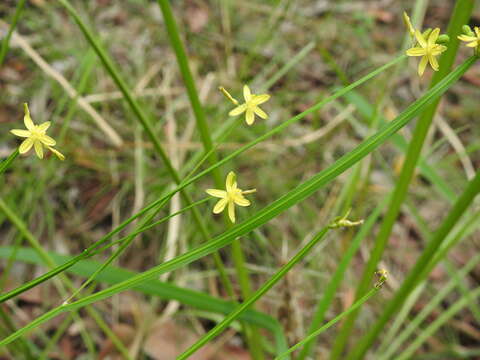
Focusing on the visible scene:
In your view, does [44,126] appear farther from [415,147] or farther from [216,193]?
[415,147]

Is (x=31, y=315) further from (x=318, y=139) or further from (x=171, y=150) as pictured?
(x=318, y=139)

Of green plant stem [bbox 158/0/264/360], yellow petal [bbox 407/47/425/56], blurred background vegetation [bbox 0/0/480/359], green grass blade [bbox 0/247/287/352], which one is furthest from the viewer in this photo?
blurred background vegetation [bbox 0/0/480/359]

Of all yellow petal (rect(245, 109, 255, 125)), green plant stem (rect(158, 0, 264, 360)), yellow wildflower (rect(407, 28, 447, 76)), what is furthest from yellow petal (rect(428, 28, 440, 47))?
green plant stem (rect(158, 0, 264, 360))

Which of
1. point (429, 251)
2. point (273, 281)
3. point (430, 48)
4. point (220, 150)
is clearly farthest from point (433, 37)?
point (220, 150)

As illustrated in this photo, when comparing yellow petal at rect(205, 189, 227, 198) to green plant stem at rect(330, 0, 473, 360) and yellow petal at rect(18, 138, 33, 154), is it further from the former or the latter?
green plant stem at rect(330, 0, 473, 360)

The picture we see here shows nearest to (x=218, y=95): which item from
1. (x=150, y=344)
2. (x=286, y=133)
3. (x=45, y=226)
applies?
(x=286, y=133)

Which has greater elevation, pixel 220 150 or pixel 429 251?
pixel 220 150

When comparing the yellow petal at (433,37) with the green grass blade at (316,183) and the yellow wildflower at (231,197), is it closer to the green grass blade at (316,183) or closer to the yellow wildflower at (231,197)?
the green grass blade at (316,183)
